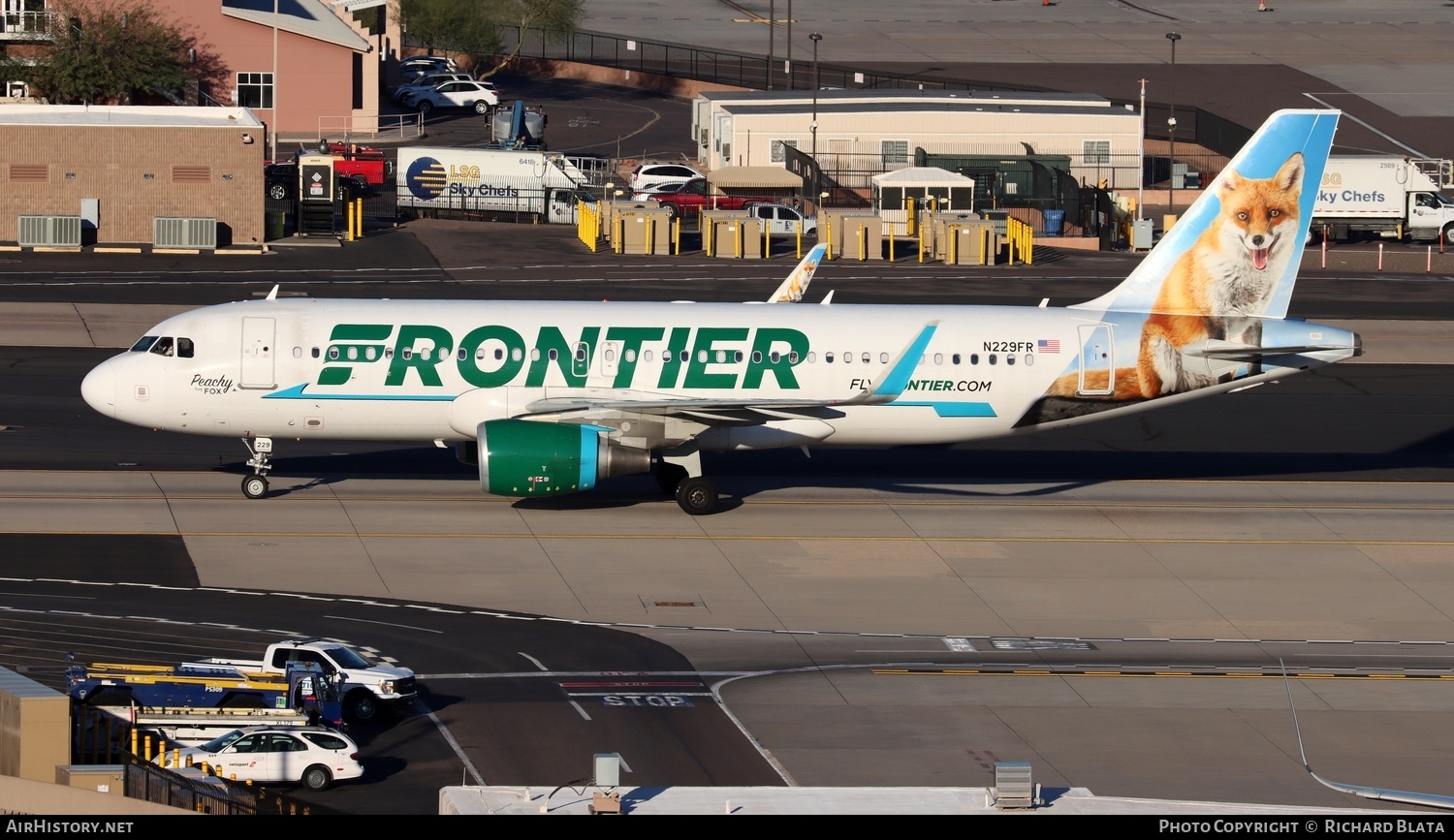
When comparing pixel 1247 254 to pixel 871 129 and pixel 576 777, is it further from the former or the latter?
pixel 871 129

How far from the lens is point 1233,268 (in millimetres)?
44469

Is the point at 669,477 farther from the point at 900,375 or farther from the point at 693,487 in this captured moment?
the point at 900,375

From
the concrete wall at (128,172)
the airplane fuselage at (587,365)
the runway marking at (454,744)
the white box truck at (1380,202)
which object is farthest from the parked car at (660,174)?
the runway marking at (454,744)

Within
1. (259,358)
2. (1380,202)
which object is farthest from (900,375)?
(1380,202)

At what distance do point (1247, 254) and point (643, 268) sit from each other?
43.9m

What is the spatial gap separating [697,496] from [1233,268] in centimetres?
1399

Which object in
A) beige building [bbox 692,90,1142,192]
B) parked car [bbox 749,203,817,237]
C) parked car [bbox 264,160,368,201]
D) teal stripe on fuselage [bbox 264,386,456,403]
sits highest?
beige building [bbox 692,90,1142,192]

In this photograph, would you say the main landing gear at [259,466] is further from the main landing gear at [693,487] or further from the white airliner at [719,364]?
the main landing gear at [693,487]

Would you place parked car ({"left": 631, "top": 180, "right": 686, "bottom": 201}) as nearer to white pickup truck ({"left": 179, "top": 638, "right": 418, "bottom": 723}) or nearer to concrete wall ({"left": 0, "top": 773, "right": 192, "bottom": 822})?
white pickup truck ({"left": 179, "top": 638, "right": 418, "bottom": 723})

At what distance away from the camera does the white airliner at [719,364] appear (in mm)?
41969

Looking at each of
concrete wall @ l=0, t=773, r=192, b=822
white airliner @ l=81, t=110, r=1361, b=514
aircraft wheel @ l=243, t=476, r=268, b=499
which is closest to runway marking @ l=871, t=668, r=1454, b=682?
white airliner @ l=81, t=110, r=1361, b=514

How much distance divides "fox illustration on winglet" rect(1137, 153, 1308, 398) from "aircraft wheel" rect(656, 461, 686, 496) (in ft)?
37.1

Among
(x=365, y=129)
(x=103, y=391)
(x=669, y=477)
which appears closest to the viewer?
(x=103, y=391)

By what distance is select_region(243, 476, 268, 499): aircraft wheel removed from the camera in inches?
1697
